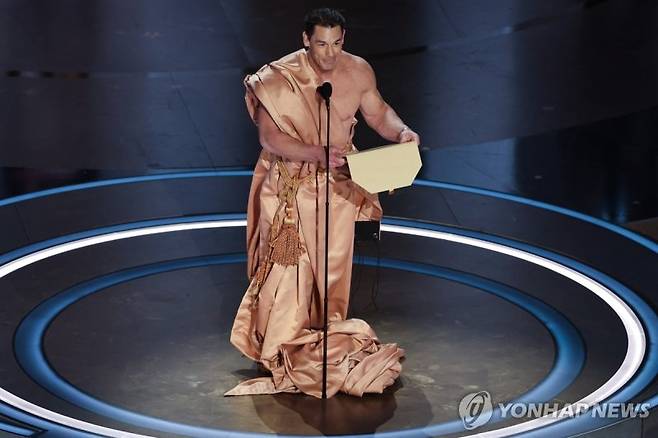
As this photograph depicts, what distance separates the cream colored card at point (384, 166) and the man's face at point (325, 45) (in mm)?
499

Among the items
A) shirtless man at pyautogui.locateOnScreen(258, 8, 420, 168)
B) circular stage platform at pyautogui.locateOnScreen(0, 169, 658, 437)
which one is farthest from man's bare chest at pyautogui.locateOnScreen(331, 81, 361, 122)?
circular stage platform at pyautogui.locateOnScreen(0, 169, 658, 437)

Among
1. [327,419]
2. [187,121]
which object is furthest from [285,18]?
[327,419]

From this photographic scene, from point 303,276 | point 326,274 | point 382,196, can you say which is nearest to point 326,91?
point 326,274

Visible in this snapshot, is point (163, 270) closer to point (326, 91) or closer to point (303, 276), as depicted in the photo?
point (303, 276)

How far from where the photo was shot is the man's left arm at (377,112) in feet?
23.7

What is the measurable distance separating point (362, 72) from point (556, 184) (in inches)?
148

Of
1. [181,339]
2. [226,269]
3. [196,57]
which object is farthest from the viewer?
[196,57]

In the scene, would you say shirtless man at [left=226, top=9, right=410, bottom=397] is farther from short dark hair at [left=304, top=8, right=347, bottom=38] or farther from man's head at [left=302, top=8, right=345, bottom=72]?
short dark hair at [left=304, top=8, right=347, bottom=38]

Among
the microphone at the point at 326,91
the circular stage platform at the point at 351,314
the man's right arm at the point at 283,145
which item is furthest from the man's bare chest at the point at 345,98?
the circular stage platform at the point at 351,314

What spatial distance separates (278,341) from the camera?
23.7 feet

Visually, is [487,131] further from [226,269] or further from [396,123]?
[396,123]

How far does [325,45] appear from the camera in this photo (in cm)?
684

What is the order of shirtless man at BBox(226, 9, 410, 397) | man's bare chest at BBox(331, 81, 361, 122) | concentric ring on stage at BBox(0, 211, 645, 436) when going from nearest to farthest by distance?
concentric ring on stage at BBox(0, 211, 645, 436) < shirtless man at BBox(226, 9, 410, 397) < man's bare chest at BBox(331, 81, 361, 122)

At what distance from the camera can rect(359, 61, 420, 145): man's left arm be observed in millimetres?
7227
